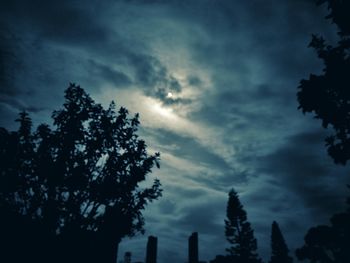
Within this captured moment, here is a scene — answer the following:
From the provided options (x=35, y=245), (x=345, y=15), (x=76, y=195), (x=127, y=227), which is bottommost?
(x=35, y=245)

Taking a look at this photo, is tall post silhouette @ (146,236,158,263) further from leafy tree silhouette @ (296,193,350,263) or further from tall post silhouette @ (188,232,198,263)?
leafy tree silhouette @ (296,193,350,263)

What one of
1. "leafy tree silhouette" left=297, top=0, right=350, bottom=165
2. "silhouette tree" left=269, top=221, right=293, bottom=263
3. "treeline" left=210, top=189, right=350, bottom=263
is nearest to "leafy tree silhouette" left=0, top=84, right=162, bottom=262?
"leafy tree silhouette" left=297, top=0, right=350, bottom=165

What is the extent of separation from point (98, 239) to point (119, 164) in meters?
4.80

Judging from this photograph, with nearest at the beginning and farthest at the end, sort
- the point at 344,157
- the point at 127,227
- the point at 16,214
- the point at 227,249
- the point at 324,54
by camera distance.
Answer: the point at 344,157, the point at 324,54, the point at 16,214, the point at 127,227, the point at 227,249

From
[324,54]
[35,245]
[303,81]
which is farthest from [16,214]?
[324,54]

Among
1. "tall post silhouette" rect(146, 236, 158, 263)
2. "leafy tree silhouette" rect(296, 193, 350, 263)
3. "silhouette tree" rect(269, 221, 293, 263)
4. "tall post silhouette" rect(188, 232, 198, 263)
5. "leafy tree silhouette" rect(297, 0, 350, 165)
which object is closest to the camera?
"leafy tree silhouette" rect(297, 0, 350, 165)

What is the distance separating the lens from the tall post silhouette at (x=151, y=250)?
14.3 metres

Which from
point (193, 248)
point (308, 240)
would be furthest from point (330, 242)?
point (193, 248)

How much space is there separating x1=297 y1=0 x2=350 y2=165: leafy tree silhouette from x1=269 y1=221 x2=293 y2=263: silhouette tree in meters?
50.5

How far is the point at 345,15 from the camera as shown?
10.9 metres

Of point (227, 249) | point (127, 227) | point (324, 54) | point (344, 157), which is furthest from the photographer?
point (227, 249)

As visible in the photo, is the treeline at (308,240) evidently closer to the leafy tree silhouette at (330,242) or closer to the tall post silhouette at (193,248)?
the leafy tree silhouette at (330,242)

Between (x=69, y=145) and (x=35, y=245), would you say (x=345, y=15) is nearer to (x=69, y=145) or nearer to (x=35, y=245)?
(x=69, y=145)

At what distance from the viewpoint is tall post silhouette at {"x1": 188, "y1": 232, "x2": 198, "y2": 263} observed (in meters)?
13.5
